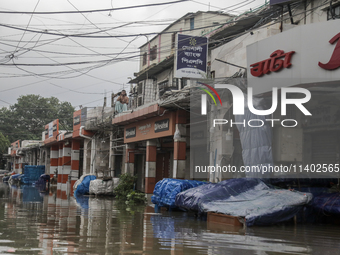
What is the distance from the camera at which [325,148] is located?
1650 centimetres

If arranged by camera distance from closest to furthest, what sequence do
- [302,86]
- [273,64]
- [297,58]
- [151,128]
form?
1. [297,58]
2. [302,86]
3. [273,64]
4. [151,128]

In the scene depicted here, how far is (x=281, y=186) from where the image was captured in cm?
1405

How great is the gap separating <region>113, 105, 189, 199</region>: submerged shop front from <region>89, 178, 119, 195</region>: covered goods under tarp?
1445 mm

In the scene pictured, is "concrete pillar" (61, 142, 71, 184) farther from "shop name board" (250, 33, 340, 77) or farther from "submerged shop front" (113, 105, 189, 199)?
"shop name board" (250, 33, 340, 77)

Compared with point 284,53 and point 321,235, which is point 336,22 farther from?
point 321,235

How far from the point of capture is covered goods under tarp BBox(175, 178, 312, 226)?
1104 centimetres

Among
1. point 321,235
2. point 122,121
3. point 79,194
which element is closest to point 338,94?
point 321,235

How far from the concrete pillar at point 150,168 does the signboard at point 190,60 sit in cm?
604

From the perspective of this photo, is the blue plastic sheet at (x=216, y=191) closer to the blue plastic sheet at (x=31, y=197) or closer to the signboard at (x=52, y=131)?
the blue plastic sheet at (x=31, y=197)

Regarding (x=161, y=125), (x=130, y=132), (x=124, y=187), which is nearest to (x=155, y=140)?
(x=161, y=125)

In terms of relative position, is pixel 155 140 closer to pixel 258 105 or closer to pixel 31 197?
pixel 31 197

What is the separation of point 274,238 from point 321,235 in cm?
150

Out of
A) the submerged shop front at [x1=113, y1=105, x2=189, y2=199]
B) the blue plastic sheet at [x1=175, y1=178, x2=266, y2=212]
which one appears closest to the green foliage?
the submerged shop front at [x1=113, y1=105, x2=189, y2=199]

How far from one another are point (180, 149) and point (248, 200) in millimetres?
7752
